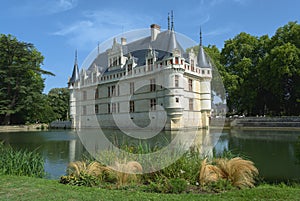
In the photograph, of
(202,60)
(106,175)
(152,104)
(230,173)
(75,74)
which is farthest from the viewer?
(75,74)

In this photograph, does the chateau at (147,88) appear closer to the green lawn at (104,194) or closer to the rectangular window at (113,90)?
the rectangular window at (113,90)

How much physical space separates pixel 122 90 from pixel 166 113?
26.6ft

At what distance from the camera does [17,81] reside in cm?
3762

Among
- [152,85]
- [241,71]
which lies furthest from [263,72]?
[152,85]

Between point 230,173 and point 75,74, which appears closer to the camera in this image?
point 230,173

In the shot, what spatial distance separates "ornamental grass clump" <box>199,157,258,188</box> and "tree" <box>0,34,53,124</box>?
1413 inches

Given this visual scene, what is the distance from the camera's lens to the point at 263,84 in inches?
1225

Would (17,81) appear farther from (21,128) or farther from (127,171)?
(127,171)

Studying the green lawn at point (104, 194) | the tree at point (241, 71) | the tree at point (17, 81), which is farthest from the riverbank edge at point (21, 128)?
the green lawn at point (104, 194)

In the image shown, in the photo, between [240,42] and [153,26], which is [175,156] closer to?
[153,26]

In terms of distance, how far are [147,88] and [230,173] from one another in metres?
24.6

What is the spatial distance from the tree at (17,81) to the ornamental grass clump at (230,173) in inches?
1413

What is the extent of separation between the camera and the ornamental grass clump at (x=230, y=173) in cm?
528

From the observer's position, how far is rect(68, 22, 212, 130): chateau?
2683 cm
